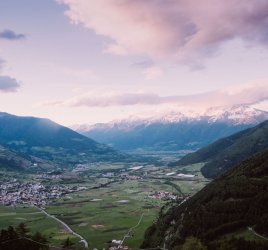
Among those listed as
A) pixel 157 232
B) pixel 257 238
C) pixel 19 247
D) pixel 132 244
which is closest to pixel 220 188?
pixel 157 232

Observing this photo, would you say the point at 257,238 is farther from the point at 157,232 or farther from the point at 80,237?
the point at 80,237

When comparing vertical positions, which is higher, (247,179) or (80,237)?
(247,179)

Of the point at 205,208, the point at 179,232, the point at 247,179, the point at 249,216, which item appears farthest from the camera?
the point at 247,179

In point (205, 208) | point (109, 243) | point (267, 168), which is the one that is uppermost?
point (267, 168)

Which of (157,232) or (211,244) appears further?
(157,232)

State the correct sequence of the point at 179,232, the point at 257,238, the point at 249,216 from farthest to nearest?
the point at 179,232 < the point at 249,216 < the point at 257,238

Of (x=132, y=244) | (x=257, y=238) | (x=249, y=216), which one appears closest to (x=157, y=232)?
(x=132, y=244)
